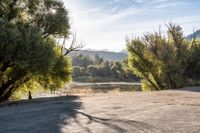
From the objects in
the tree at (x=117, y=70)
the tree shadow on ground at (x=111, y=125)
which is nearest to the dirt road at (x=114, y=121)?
the tree shadow on ground at (x=111, y=125)

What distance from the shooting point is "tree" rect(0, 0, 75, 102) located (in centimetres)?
2995

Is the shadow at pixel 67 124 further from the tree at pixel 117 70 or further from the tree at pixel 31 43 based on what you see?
the tree at pixel 117 70

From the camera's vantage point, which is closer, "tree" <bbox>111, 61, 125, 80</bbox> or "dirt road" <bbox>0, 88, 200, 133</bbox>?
"dirt road" <bbox>0, 88, 200, 133</bbox>

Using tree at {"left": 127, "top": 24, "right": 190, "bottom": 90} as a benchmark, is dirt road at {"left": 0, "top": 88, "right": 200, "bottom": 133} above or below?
below

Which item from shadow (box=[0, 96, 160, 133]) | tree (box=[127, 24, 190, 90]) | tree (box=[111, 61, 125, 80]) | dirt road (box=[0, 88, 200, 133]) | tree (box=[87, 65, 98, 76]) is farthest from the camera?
tree (box=[87, 65, 98, 76])

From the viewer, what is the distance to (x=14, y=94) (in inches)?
1564

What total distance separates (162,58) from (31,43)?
66.4 ft

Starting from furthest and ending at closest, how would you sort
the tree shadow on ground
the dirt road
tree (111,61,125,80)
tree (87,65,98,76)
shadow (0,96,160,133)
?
tree (87,65,98,76), tree (111,61,125,80), shadow (0,96,160,133), the dirt road, the tree shadow on ground

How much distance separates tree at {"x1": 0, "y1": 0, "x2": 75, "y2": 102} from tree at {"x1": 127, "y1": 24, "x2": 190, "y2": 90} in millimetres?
12825

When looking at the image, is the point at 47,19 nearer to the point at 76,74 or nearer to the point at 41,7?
the point at 41,7

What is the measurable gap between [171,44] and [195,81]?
5.48 meters

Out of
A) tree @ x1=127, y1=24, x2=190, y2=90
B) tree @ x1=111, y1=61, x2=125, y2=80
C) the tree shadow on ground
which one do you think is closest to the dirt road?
the tree shadow on ground

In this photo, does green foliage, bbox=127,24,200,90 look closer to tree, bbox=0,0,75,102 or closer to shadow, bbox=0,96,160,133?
tree, bbox=0,0,75,102

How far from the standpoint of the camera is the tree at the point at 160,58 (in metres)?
45.4
